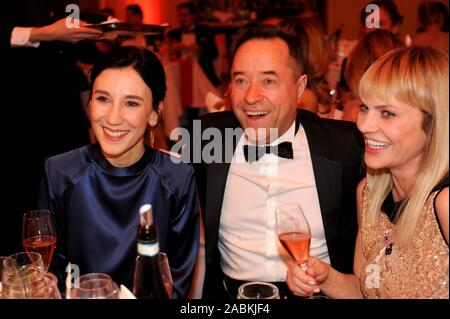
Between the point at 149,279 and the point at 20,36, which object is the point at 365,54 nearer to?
the point at 20,36

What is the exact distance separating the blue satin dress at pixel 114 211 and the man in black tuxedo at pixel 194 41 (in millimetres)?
5410

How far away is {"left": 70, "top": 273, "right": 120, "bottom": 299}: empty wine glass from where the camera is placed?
3.75ft

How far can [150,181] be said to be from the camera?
193cm

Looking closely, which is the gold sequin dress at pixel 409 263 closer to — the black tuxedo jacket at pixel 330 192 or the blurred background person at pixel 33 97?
the black tuxedo jacket at pixel 330 192

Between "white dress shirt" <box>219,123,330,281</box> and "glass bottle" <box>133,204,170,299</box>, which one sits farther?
"white dress shirt" <box>219,123,330,281</box>

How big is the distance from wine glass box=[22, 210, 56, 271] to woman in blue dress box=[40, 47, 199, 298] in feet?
0.99

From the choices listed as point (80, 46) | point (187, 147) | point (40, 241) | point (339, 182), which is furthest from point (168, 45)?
point (40, 241)

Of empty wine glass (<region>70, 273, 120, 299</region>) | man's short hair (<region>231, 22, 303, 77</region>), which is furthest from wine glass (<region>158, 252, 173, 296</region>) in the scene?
man's short hair (<region>231, 22, 303, 77</region>)

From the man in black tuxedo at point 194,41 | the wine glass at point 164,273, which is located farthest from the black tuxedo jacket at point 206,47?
the wine glass at point 164,273

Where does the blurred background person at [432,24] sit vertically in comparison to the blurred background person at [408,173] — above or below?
above

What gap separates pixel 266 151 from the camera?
2.19m

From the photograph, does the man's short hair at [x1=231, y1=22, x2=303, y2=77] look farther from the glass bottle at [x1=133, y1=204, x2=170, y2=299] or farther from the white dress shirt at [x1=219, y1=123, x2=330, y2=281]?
the glass bottle at [x1=133, y1=204, x2=170, y2=299]

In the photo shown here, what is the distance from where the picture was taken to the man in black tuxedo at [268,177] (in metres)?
2.09

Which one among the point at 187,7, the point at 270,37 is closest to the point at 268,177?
the point at 270,37
